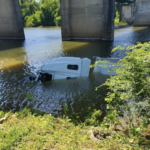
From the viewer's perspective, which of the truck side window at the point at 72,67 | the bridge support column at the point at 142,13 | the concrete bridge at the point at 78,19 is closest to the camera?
the truck side window at the point at 72,67

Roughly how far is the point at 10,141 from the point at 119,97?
3.37 meters

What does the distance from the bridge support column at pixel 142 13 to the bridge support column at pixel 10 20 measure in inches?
1532

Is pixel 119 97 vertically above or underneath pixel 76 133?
above

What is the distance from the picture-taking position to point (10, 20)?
32.8m

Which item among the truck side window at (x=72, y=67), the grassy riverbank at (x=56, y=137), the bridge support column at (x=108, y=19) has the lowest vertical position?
the truck side window at (x=72, y=67)

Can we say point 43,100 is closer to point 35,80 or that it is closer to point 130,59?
point 35,80

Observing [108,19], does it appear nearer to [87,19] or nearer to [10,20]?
[87,19]

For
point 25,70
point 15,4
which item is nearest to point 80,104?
point 25,70

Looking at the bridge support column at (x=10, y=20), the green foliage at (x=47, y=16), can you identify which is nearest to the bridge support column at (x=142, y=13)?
the green foliage at (x=47, y=16)

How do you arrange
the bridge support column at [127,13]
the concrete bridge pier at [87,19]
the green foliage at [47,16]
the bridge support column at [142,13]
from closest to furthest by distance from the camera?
the concrete bridge pier at [87,19] < the bridge support column at [142,13] < the bridge support column at [127,13] < the green foliage at [47,16]

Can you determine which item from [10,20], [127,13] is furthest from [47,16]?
[10,20]

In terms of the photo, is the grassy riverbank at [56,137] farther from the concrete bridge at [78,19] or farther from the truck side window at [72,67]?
the concrete bridge at [78,19]

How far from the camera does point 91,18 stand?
3000 centimetres

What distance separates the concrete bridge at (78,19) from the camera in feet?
→ 94.3
